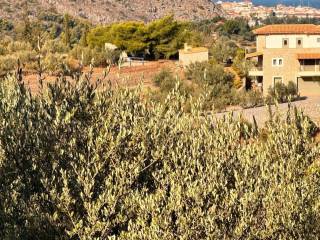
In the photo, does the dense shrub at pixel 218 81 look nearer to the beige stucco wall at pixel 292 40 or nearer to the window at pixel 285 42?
the beige stucco wall at pixel 292 40

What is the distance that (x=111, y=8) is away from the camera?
366 feet

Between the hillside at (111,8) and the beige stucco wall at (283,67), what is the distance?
57.4m

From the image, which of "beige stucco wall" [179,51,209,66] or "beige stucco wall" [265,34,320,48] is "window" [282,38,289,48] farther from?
"beige stucco wall" [179,51,209,66]

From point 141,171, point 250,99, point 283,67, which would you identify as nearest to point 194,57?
point 283,67

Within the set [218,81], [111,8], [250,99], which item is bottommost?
[250,99]

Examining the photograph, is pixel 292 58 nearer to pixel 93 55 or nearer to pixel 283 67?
pixel 283 67

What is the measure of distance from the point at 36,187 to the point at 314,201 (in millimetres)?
3443

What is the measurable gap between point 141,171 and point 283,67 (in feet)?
117

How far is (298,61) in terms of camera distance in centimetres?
4200

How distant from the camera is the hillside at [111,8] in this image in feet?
319

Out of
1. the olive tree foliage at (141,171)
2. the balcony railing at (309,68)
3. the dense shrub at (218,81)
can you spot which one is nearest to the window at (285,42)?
the balcony railing at (309,68)

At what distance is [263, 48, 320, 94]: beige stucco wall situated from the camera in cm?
4203

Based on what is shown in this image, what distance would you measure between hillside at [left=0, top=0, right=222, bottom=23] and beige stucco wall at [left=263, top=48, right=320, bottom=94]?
188 feet

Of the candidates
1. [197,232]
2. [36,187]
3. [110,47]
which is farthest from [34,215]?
[110,47]
